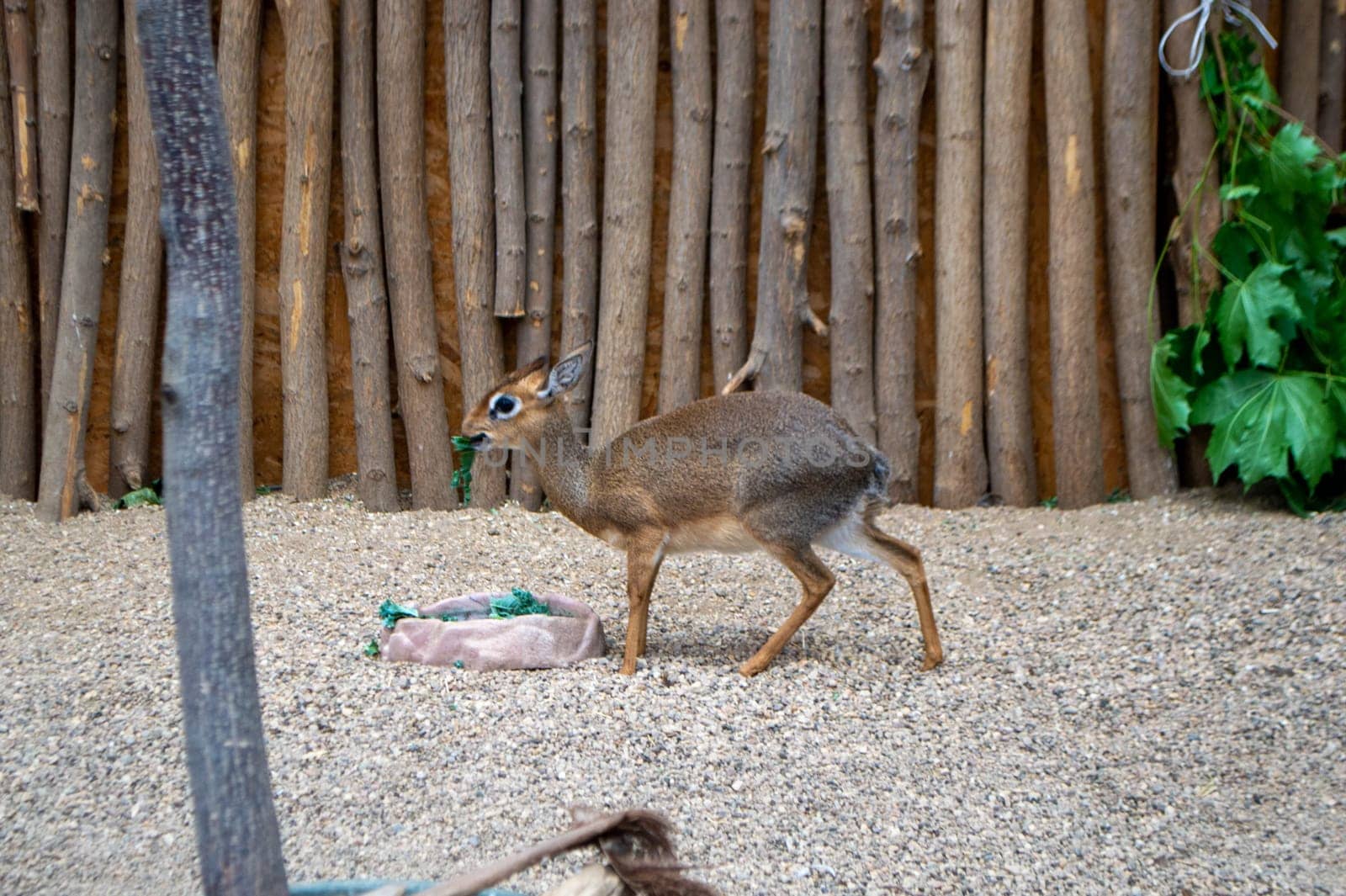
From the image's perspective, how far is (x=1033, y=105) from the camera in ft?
21.3

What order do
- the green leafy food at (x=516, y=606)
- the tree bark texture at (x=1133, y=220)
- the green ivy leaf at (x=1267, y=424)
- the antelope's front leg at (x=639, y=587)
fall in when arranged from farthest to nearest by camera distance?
the tree bark texture at (x=1133, y=220) → the green ivy leaf at (x=1267, y=424) → the green leafy food at (x=516, y=606) → the antelope's front leg at (x=639, y=587)

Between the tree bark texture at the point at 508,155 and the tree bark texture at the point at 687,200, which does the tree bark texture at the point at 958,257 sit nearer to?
the tree bark texture at the point at 687,200

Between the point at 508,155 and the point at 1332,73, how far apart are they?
435cm

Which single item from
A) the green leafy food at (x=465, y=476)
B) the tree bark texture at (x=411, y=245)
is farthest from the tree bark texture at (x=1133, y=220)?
the tree bark texture at (x=411, y=245)

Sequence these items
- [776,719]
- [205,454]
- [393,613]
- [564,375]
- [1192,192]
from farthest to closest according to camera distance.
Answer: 1. [1192,192]
2. [564,375]
3. [393,613]
4. [776,719]
5. [205,454]

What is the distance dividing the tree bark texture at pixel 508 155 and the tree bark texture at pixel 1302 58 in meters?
4.02

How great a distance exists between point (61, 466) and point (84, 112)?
1882 mm

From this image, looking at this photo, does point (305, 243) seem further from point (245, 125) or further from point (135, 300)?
point (135, 300)

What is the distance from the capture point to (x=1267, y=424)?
5859 mm

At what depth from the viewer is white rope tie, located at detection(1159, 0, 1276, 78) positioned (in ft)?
20.0

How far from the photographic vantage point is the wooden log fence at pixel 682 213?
629cm

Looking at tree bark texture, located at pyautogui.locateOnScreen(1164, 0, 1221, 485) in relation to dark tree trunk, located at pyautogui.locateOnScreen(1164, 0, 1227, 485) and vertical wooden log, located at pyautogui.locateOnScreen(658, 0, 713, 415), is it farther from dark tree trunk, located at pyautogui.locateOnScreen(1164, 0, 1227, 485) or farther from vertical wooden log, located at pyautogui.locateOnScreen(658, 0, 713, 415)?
vertical wooden log, located at pyautogui.locateOnScreen(658, 0, 713, 415)

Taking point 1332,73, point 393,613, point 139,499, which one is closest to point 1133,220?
point 1332,73

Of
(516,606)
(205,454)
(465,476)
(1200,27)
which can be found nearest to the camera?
(205,454)
